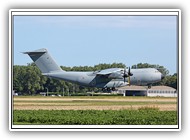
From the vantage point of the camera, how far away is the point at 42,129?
1046cm

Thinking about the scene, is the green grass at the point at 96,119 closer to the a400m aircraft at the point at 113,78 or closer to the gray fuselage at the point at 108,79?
the gray fuselage at the point at 108,79

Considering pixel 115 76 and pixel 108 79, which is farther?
pixel 115 76

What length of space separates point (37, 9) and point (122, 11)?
5.72 ft

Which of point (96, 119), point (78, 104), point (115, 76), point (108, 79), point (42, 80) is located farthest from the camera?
point (115, 76)

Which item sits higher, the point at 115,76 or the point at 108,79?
the point at 115,76

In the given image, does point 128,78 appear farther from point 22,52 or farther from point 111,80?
point 22,52

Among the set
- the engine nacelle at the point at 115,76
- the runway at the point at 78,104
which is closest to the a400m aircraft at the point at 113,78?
the engine nacelle at the point at 115,76

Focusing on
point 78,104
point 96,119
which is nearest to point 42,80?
point 78,104

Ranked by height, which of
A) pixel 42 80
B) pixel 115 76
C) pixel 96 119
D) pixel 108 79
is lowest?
pixel 96 119

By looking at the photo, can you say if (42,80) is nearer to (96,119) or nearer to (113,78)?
(96,119)

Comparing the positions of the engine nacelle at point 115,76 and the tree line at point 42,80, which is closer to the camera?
the tree line at point 42,80

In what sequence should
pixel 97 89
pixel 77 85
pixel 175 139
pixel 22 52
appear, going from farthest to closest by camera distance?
pixel 97 89, pixel 77 85, pixel 22 52, pixel 175 139
